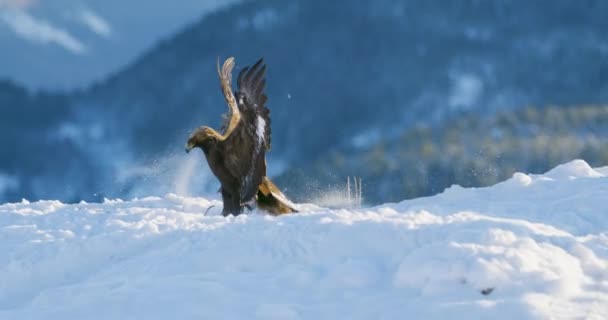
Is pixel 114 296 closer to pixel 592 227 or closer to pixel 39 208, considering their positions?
pixel 592 227

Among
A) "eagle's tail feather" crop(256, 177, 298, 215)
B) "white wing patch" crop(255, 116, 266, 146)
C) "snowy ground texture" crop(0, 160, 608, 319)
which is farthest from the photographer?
"eagle's tail feather" crop(256, 177, 298, 215)

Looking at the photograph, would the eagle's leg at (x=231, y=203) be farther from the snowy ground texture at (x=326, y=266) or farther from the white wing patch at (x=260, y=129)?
the snowy ground texture at (x=326, y=266)

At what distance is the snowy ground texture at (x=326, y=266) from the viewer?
5.37m

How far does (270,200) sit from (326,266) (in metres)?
4.22

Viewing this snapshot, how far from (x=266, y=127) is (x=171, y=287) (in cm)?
450

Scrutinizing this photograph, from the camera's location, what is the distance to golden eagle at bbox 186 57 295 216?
9852mm

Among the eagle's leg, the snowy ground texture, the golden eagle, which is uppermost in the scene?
the golden eagle

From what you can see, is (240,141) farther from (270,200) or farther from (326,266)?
(326,266)

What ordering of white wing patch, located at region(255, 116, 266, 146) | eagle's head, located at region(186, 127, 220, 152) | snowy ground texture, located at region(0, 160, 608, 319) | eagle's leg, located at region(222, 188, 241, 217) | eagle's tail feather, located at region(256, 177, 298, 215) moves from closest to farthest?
1. snowy ground texture, located at region(0, 160, 608, 319)
2. eagle's head, located at region(186, 127, 220, 152)
3. white wing patch, located at region(255, 116, 266, 146)
4. eagle's leg, located at region(222, 188, 241, 217)
5. eagle's tail feather, located at region(256, 177, 298, 215)

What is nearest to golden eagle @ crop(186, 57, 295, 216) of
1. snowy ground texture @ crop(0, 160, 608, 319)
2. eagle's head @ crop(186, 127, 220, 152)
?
eagle's head @ crop(186, 127, 220, 152)

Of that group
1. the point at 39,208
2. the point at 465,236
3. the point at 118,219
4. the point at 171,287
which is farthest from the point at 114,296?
the point at 39,208

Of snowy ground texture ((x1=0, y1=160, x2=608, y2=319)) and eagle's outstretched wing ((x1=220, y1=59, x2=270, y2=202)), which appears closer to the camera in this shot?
snowy ground texture ((x1=0, y1=160, x2=608, y2=319))

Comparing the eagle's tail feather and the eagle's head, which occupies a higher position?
the eagle's head

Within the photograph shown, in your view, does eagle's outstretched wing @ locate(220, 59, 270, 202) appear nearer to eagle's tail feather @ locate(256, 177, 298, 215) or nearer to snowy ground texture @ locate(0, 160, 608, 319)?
eagle's tail feather @ locate(256, 177, 298, 215)
